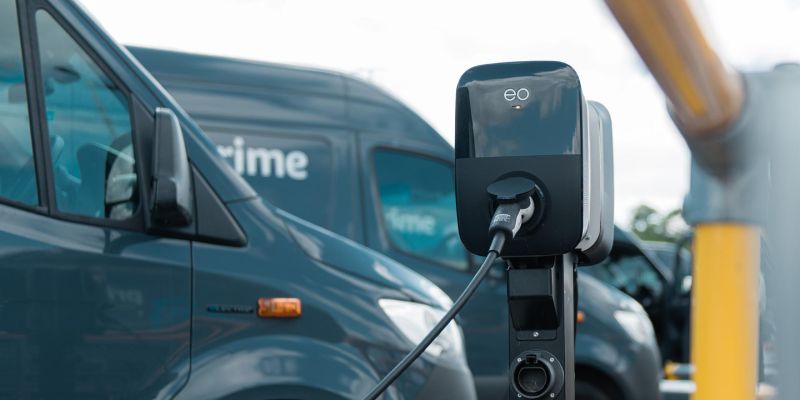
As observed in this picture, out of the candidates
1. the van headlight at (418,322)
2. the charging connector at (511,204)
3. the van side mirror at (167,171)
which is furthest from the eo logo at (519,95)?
the van headlight at (418,322)

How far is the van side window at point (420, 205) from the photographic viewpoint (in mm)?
6648

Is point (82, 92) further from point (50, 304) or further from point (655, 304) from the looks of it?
point (655, 304)

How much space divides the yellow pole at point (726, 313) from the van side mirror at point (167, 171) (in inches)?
54.2

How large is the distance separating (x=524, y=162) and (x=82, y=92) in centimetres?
162

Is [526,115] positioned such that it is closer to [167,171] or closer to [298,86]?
[167,171]

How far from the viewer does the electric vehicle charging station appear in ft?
7.41

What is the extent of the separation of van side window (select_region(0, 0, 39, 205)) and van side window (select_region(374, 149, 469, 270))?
11.2ft

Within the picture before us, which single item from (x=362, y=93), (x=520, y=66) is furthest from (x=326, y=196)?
(x=520, y=66)

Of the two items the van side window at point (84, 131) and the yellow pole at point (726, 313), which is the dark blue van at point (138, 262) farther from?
the yellow pole at point (726, 313)

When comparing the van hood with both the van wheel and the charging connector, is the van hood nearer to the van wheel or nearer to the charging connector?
the charging connector

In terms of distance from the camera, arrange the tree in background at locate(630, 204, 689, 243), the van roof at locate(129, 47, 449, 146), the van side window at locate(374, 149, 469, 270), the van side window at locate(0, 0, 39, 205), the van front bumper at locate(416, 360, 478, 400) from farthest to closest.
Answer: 1. the tree in background at locate(630, 204, 689, 243)
2. the van side window at locate(374, 149, 469, 270)
3. the van roof at locate(129, 47, 449, 146)
4. the van front bumper at locate(416, 360, 478, 400)
5. the van side window at locate(0, 0, 39, 205)

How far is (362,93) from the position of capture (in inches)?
263

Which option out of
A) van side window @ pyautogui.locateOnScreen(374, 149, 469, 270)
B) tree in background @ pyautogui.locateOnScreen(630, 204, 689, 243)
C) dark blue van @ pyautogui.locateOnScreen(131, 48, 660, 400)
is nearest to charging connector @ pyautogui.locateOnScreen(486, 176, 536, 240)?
dark blue van @ pyautogui.locateOnScreen(131, 48, 660, 400)

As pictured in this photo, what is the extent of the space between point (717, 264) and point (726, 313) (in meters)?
0.12
